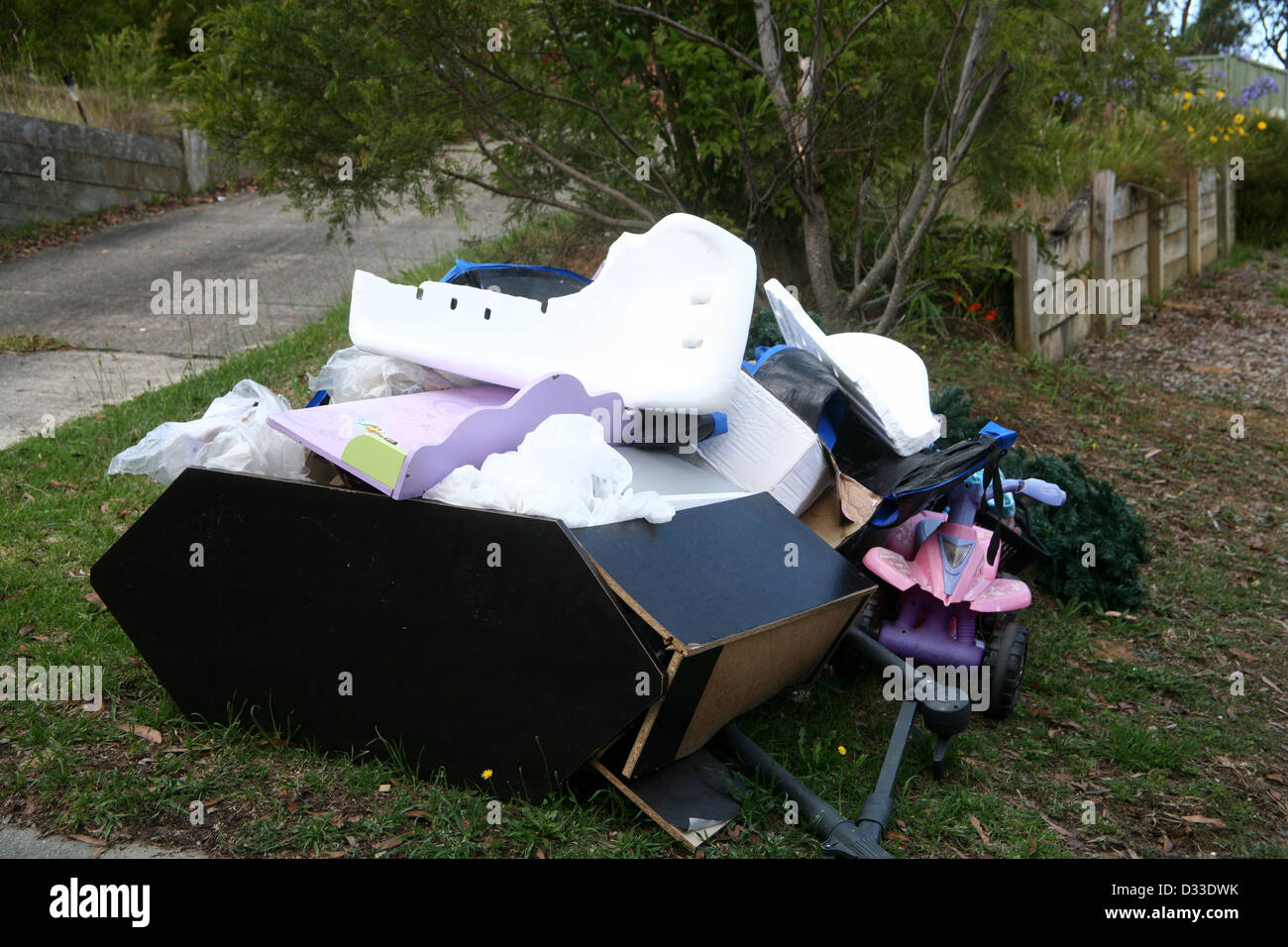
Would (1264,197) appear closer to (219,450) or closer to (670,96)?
(670,96)

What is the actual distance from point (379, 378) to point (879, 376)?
1.76 m

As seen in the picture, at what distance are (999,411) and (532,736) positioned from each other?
4.56 metres

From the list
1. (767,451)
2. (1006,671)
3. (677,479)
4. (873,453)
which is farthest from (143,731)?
(1006,671)

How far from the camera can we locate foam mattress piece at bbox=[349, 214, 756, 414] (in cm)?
315

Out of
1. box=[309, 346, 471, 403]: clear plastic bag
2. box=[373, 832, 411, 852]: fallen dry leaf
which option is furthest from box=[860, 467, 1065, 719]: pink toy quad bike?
box=[373, 832, 411, 852]: fallen dry leaf

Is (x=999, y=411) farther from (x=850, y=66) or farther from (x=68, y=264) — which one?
(x=68, y=264)

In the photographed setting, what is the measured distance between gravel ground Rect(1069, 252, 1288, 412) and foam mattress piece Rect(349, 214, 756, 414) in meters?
5.87

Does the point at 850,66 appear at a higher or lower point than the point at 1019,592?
higher

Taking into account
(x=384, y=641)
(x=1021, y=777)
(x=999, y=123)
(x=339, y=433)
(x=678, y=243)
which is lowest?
(x=1021, y=777)

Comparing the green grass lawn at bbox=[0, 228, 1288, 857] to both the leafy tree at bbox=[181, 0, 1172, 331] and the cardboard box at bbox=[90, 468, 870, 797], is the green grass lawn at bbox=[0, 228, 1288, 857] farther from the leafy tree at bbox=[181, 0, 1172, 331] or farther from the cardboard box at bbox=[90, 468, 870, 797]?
the leafy tree at bbox=[181, 0, 1172, 331]

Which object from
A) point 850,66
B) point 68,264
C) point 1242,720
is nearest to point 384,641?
point 1242,720

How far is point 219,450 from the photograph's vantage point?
3.07 meters

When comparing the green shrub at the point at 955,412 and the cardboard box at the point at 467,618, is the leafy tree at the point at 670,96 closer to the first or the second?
the green shrub at the point at 955,412

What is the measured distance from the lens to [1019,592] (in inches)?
141
